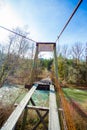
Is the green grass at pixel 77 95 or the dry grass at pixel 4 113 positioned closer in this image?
the dry grass at pixel 4 113

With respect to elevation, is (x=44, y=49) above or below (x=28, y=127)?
above

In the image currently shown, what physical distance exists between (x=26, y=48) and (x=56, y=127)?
44.1 ft

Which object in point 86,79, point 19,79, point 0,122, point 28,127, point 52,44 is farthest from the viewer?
point 86,79

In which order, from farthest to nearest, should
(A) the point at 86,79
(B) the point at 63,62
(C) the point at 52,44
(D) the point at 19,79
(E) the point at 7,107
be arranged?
(B) the point at 63,62
(A) the point at 86,79
(D) the point at 19,79
(C) the point at 52,44
(E) the point at 7,107

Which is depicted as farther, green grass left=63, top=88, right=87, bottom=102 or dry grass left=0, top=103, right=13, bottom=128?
green grass left=63, top=88, right=87, bottom=102

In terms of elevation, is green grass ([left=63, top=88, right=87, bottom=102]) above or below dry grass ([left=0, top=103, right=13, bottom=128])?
below

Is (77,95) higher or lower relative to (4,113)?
lower

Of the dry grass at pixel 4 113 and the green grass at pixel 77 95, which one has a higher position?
the dry grass at pixel 4 113

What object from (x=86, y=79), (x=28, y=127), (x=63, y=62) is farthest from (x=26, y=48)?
(x=28, y=127)

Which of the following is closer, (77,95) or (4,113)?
(4,113)

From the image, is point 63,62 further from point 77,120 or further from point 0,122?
point 0,122

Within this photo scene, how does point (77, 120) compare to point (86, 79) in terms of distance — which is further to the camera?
point (86, 79)

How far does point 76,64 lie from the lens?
14.5 meters

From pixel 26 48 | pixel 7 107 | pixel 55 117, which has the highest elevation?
pixel 26 48
